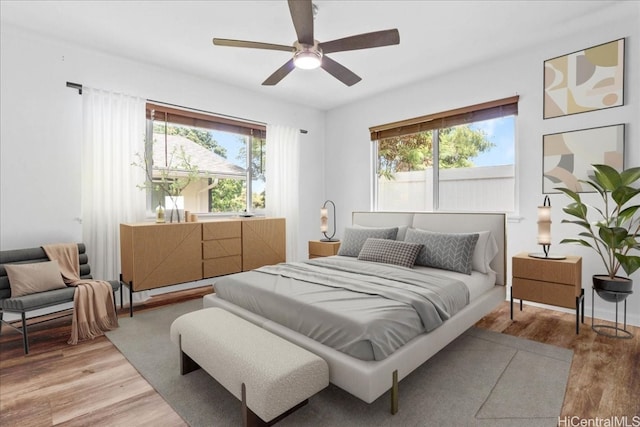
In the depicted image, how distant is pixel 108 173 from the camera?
143 inches

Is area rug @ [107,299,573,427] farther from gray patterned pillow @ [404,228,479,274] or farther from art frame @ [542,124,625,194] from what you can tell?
art frame @ [542,124,625,194]

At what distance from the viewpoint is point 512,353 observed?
249 centimetres

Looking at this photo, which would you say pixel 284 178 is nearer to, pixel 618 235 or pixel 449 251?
pixel 449 251

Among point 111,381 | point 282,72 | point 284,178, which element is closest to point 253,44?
point 282,72

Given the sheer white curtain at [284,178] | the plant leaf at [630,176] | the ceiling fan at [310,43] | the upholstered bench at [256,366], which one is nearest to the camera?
the upholstered bench at [256,366]

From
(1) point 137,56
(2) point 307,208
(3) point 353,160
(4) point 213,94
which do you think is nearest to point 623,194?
(3) point 353,160

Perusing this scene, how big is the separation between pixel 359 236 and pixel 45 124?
3464mm

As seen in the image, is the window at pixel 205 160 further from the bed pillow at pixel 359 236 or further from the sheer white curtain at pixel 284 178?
the bed pillow at pixel 359 236

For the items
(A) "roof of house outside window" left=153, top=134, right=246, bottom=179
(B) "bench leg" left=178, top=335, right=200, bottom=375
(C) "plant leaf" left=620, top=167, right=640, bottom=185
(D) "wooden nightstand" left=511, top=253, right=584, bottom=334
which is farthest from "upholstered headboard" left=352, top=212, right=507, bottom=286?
(B) "bench leg" left=178, top=335, right=200, bottom=375

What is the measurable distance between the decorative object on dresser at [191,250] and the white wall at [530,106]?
5.94ft

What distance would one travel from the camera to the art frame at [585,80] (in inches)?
120

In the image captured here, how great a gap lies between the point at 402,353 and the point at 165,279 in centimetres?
275

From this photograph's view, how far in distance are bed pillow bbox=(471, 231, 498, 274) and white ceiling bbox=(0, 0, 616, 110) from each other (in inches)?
78.9

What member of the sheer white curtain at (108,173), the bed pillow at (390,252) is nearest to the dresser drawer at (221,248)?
the sheer white curtain at (108,173)
